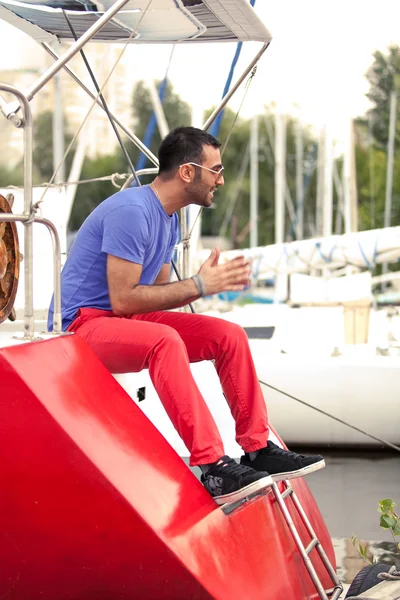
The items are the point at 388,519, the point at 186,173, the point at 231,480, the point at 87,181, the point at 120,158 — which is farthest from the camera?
the point at 120,158

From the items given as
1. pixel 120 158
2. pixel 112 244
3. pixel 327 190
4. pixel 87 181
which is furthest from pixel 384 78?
pixel 112 244

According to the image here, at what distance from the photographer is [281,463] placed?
136 inches

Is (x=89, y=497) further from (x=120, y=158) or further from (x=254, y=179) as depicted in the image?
(x=120, y=158)

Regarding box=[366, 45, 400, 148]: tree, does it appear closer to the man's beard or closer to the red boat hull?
the man's beard

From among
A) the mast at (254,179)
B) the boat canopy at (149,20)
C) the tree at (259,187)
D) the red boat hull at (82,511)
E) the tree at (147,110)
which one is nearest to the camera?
the red boat hull at (82,511)

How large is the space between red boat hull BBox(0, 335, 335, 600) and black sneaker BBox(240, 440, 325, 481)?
16.1 inches

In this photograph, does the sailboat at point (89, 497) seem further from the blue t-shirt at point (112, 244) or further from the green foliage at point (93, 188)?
the green foliage at point (93, 188)

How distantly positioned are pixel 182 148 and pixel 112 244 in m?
0.54

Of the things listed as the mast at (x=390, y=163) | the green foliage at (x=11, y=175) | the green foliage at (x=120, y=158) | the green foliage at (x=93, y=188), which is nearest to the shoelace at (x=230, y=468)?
the mast at (x=390, y=163)

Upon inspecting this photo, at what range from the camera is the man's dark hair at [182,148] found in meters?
3.70

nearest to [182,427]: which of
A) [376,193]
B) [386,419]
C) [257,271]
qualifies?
[386,419]

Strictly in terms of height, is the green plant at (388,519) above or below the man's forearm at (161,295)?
below

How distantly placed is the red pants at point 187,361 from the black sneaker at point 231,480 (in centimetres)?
4

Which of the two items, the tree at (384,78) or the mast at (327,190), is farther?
the tree at (384,78)
